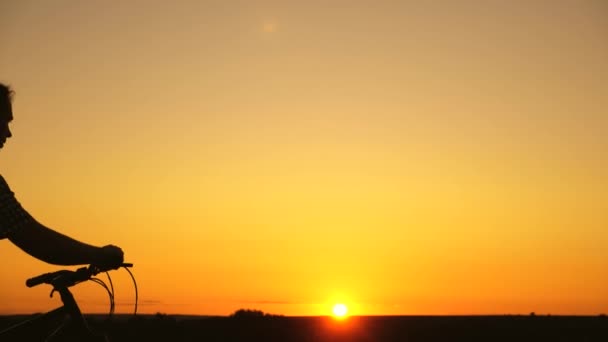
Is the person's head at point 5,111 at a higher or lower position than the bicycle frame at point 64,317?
higher

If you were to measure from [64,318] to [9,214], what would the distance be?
0.83m

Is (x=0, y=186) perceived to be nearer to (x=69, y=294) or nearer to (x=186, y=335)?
(x=69, y=294)

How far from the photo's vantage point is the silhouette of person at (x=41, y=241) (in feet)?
16.0

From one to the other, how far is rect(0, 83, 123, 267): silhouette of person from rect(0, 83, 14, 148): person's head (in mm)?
449

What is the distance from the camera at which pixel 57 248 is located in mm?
4918

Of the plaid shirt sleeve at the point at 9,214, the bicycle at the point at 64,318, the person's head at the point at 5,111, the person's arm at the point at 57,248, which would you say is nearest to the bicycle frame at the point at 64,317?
the bicycle at the point at 64,318

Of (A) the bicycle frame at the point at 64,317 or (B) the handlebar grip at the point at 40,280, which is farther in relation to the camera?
(A) the bicycle frame at the point at 64,317

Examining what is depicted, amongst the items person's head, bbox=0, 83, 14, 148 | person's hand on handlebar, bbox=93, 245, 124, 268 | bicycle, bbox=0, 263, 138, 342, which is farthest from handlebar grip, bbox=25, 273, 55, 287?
person's head, bbox=0, 83, 14, 148

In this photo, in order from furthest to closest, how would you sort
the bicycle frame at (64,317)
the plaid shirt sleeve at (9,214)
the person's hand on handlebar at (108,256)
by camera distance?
the bicycle frame at (64,317) < the person's hand on handlebar at (108,256) < the plaid shirt sleeve at (9,214)

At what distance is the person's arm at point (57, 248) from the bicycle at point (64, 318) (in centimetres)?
11

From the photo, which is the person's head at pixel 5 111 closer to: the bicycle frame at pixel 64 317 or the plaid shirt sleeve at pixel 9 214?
the plaid shirt sleeve at pixel 9 214

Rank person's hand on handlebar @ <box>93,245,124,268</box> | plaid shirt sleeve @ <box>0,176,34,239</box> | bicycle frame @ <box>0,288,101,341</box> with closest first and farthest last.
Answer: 1. plaid shirt sleeve @ <box>0,176,34,239</box>
2. person's hand on handlebar @ <box>93,245,124,268</box>
3. bicycle frame @ <box>0,288,101,341</box>

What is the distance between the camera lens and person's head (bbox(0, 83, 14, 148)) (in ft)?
17.1

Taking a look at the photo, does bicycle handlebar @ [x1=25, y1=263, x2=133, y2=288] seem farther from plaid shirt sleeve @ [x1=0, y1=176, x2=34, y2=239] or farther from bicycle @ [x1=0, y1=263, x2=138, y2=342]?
plaid shirt sleeve @ [x1=0, y1=176, x2=34, y2=239]
